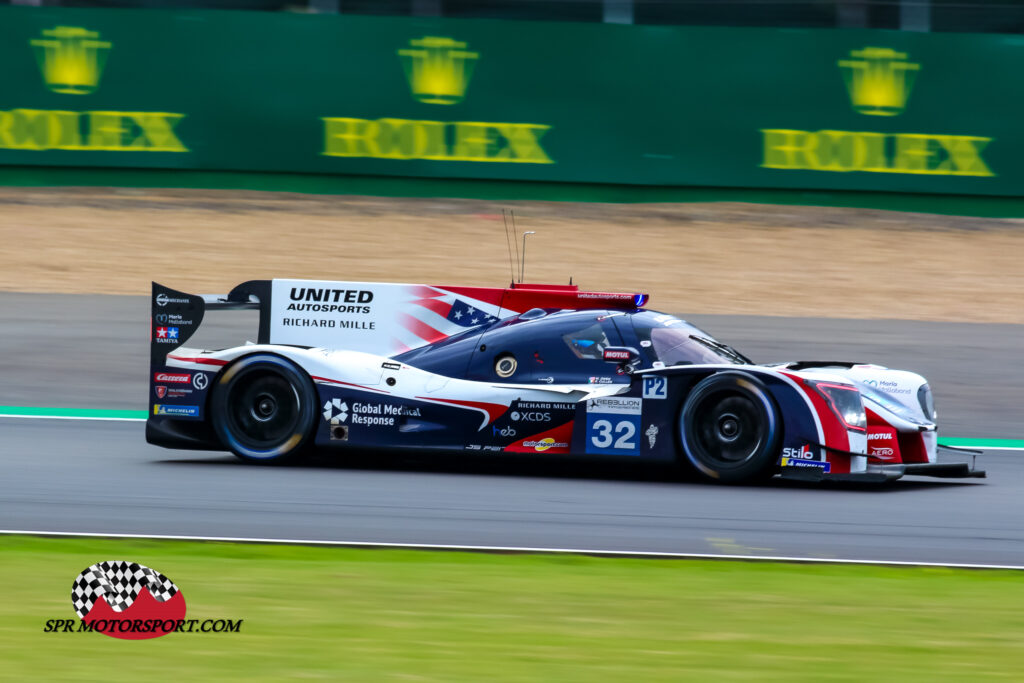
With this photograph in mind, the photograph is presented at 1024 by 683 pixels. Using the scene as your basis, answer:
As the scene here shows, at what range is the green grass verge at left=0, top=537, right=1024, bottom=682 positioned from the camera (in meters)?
4.92

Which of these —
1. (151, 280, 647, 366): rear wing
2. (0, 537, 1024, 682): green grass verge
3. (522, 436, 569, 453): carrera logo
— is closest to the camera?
(0, 537, 1024, 682): green grass verge

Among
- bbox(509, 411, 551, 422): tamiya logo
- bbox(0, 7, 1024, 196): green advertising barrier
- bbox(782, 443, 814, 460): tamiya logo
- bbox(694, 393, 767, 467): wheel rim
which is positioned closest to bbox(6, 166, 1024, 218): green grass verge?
bbox(0, 7, 1024, 196): green advertising barrier

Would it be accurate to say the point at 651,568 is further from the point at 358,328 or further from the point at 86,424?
the point at 86,424

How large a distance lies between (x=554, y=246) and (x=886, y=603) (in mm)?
12155

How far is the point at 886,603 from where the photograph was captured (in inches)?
238

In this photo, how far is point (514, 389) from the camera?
8906 millimetres

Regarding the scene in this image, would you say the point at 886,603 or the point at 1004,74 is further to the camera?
the point at 1004,74

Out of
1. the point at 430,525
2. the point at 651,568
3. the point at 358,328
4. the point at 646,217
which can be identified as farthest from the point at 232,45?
the point at 651,568

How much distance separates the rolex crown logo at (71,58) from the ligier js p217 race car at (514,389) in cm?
987

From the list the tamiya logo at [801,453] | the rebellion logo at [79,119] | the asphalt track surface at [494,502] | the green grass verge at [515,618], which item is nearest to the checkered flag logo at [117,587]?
the green grass verge at [515,618]

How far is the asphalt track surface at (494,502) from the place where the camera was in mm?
7375

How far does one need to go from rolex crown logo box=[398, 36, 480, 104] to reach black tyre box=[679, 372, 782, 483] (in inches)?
407

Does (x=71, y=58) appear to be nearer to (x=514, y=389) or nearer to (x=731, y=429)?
(x=514, y=389)

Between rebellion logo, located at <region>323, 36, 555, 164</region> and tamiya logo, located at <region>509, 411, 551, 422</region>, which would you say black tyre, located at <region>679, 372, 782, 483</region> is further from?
rebellion logo, located at <region>323, 36, 555, 164</region>
